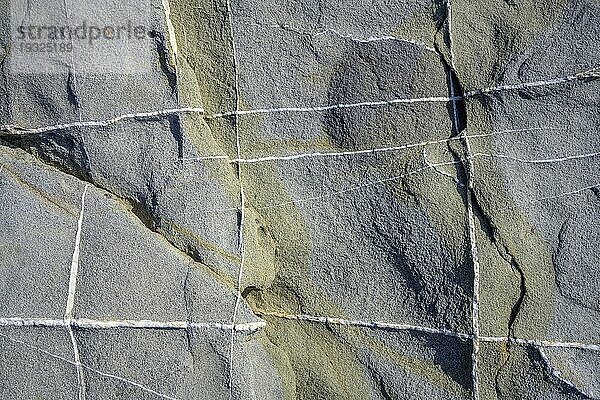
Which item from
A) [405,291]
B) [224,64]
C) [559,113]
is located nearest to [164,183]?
[224,64]

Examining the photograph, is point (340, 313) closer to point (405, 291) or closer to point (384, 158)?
point (405, 291)

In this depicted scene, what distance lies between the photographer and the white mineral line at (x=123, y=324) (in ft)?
5.76

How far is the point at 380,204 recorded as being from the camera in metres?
1.82

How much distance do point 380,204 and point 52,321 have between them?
84cm

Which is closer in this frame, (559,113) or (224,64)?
(559,113)

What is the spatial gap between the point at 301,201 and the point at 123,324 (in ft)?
1.71

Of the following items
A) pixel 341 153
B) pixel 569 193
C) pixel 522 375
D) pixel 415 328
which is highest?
pixel 341 153

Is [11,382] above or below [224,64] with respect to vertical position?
below

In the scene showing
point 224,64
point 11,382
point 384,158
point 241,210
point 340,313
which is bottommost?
point 11,382

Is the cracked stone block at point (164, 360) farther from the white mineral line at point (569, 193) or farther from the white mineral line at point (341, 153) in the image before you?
the white mineral line at point (569, 193)

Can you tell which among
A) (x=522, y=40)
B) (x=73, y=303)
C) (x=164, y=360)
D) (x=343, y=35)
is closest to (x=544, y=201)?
(x=522, y=40)

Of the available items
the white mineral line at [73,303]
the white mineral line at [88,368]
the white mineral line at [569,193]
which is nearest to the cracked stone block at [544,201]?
the white mineral line at [569,193]

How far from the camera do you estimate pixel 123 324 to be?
176cm

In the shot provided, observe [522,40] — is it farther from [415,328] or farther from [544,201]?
[415,328]
